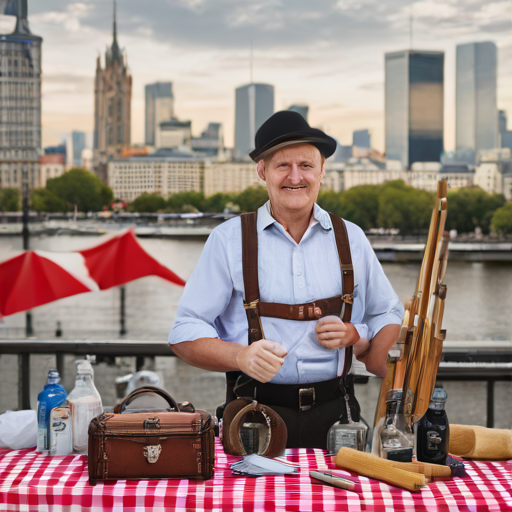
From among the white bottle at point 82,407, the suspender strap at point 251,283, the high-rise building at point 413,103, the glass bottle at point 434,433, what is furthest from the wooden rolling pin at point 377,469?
the high-rise building at point 413,103

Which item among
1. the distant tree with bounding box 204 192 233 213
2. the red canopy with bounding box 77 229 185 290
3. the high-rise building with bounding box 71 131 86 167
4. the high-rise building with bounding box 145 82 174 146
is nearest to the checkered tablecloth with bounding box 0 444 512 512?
the red canopy with bounding box 77 229 185 290

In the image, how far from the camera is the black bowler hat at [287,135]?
1620mm

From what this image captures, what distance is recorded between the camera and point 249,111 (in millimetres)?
17266

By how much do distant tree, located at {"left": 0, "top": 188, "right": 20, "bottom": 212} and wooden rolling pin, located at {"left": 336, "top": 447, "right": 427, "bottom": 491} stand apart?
49.5 feet

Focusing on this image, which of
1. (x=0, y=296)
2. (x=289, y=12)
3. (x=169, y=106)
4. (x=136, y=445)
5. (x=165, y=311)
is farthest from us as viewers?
(x=165, y=311)

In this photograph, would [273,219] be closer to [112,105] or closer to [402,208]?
[402,208]

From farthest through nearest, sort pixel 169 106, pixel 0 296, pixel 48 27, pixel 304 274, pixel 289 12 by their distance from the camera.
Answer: pixel 169 106 → pixel 289 12 → pixel 48 27 → pixel 0 296 → pixel 304 274

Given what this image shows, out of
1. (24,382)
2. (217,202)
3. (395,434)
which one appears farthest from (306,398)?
(217,202)

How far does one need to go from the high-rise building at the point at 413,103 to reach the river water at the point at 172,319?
2960 millimetres

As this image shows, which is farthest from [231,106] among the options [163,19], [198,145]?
[163,19]

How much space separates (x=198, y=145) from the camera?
56.2 ft

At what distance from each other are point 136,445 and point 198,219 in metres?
15.8

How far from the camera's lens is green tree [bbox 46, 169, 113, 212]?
1548cm

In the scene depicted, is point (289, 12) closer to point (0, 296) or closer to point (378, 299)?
point (0, 296)
